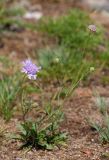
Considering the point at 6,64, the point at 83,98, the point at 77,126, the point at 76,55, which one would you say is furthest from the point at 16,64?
the point at 77,126

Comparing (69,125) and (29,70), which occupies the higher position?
(29,70)

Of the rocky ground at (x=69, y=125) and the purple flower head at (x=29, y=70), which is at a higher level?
the purple flower head at (x=29, y=70)

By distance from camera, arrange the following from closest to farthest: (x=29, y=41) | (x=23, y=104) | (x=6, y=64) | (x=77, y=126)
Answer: (x=23, y=104) → (x=77, y=126) → (x=6, y=64) → (x=29, y=41)

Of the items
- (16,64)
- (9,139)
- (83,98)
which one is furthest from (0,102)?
(16,64)

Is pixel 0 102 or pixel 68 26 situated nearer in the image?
pixel 0 102

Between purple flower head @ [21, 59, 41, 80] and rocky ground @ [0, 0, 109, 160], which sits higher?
purple flower head @ [21, 59, 41, 80]

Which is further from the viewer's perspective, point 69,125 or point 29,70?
point 69,125

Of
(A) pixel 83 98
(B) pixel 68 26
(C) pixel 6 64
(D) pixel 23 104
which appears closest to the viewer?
(D) pixel 23 104

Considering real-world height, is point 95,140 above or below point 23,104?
below

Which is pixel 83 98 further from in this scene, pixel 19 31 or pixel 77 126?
pixel 19 31
